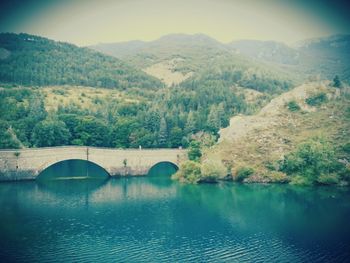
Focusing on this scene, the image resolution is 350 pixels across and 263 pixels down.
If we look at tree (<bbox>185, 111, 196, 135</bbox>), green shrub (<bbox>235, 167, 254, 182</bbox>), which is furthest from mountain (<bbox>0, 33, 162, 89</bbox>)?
green shrub (<bbox>235, 167, 254, 182</bbox>)

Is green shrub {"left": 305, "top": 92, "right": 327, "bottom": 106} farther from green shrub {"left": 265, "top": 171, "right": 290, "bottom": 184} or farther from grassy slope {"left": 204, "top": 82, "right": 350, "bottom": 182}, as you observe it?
green shrub {"left": 265, "top": 171, "right": 290, "bottom": 184}

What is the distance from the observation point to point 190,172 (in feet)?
252

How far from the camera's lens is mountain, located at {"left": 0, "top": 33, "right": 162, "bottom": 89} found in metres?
135

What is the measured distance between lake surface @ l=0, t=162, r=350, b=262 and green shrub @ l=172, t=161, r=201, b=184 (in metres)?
2.89

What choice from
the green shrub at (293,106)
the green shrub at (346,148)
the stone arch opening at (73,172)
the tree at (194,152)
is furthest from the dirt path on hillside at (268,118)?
the stone arch opening at (73,172)

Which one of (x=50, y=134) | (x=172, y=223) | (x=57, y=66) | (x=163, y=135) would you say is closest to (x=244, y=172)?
(x=163, y=135)

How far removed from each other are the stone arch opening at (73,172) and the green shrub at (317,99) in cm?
4801

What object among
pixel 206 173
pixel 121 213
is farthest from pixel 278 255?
pixel 206 173

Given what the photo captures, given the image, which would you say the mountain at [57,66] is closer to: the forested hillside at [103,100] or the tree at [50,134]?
the forested hillside at [103,100]

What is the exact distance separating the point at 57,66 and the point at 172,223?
112294 millimetres

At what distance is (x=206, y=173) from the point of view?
75.2 meters

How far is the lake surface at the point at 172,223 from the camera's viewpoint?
123 feet

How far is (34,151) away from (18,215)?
23.8 meters

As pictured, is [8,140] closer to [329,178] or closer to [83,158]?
[83,158]
